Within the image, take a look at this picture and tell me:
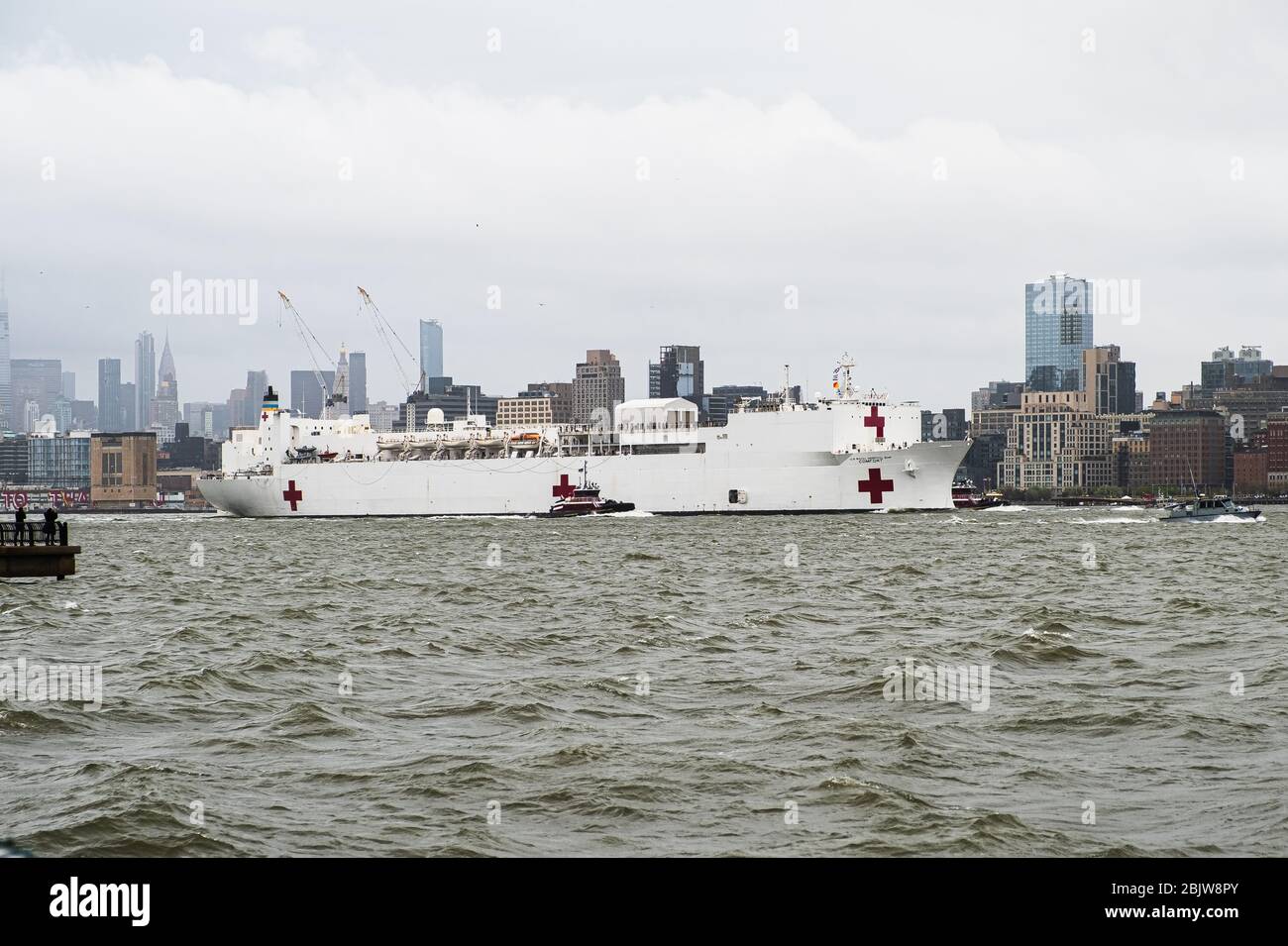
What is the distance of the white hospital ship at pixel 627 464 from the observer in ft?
226

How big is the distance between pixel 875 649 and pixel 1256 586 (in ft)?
49.0

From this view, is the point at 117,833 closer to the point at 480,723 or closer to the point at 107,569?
the point at 480,723

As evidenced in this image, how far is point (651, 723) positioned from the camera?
1259 cm

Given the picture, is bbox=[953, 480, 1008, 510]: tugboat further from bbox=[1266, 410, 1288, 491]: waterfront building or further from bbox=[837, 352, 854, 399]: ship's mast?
bbox=[1266, 410, 1288, 491]: waterfront building

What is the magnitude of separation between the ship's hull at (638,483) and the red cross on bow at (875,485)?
0.05 meters

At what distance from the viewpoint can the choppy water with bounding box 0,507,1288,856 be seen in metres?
9.06

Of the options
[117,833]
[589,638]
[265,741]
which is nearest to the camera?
[117,833]

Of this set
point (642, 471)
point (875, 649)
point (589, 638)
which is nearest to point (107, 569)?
point (589, 638)

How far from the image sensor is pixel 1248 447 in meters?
181

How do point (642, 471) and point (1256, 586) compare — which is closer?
point (1256, 586)

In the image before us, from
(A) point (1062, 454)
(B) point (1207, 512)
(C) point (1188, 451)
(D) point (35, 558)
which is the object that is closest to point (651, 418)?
(B) point (1207, 512)

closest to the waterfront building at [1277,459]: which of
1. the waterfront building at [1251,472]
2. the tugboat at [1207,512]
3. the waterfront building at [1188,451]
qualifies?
the waterfront building at [1251,472]
